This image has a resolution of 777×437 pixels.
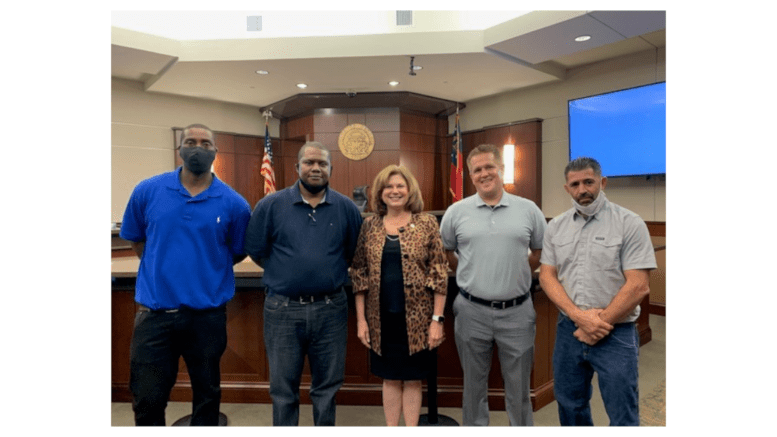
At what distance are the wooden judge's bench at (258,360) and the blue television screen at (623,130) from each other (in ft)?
13.5

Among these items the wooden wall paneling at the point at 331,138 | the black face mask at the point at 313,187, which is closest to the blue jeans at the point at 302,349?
the black face mask at the point at 313,187

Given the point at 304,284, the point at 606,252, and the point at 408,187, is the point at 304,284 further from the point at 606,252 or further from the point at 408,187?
the point at 606,252

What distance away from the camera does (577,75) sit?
681 centimetres

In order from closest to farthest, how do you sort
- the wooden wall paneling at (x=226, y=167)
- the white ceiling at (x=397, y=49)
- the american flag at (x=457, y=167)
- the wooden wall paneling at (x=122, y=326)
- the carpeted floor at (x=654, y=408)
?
the carpeted floor at (x=654, y=408)
the wooden wall paneling at (x=122, y=326)
the white ceiling at (x=397, y=49)
the american flag at (x=457, y=167)
the wooden wall paneling at (x=226, y=167)

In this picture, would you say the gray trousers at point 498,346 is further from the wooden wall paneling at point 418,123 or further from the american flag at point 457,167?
the wooden wall paneling at point 418,123

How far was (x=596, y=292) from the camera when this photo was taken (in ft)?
5.93

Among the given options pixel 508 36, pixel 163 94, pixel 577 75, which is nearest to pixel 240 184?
pixel 163 94

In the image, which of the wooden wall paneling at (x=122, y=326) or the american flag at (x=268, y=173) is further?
the american flag at (x=268, y=173)

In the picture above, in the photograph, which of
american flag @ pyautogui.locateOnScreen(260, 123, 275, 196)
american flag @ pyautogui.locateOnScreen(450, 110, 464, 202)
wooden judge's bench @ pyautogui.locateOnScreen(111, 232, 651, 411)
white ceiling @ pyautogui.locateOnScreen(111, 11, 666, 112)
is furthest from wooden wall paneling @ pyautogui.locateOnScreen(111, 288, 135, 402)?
american flag @ pyautogui.locateOnScreen(450, 110, 464, 202)

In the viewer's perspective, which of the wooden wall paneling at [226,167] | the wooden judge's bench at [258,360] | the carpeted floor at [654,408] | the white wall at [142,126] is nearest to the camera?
the carpeted floor at [654,408]

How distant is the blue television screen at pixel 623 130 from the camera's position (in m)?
5.75

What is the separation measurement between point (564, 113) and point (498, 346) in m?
6.03

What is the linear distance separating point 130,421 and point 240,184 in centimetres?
657

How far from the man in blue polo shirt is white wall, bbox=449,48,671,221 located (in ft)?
19.4
